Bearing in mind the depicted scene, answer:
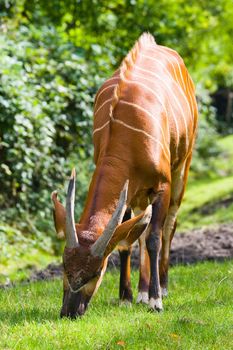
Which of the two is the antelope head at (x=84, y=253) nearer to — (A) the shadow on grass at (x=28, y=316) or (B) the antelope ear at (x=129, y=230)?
(B) the antelope ear at (x=129, y=230)

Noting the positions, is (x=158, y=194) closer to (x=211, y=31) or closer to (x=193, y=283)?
(x=193, y=283)

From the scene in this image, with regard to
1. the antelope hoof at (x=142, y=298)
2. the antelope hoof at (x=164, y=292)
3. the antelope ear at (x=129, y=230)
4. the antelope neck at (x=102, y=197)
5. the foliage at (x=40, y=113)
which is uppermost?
the foliage at (x=40, y=113)

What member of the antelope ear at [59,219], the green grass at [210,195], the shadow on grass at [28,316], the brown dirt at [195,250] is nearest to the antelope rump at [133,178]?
the antelope ear at [59,219]

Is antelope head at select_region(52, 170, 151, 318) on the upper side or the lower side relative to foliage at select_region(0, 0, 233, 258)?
lower

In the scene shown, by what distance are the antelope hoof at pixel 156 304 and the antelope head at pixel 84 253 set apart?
0.60 metres

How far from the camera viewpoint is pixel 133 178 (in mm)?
5953

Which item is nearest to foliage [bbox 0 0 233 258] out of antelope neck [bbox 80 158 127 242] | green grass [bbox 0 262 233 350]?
green grass [bbox 0 262 233 350]

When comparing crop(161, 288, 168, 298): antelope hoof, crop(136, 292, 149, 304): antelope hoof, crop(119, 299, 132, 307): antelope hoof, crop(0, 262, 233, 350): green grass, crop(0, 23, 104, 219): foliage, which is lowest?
crop(0, 262, 233, 350): green grass

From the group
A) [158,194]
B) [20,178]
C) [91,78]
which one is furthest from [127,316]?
[91,78]

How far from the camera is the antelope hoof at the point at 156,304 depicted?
593 cm

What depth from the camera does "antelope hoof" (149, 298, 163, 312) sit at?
19.4ft

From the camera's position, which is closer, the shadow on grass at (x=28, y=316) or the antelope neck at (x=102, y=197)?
the shadow on grass at (x=28, y=316)

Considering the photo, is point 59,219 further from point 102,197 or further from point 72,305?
point 72,305

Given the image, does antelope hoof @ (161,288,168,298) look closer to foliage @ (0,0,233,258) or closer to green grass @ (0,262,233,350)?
green grass @ (0,262,233,350)
